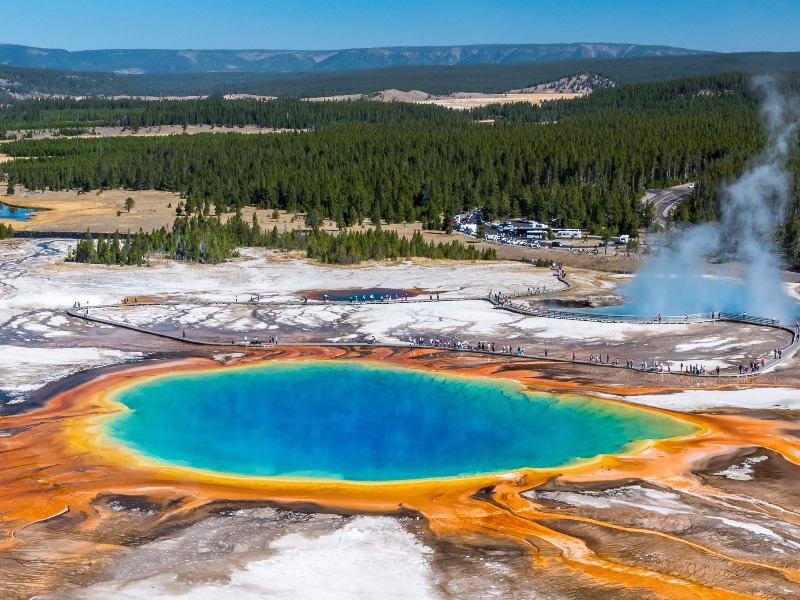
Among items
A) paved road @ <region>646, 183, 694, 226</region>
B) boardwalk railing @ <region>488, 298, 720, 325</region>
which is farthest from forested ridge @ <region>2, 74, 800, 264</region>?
boardwalk railing @ <region>488, 298, 720, 325</region>

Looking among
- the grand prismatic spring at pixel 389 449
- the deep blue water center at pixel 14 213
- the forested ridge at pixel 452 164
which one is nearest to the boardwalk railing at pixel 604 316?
the grand prismatic spring at pixel 389 449

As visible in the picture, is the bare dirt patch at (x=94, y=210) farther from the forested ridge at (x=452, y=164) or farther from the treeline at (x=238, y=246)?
the treeline at (x=238, y=246)

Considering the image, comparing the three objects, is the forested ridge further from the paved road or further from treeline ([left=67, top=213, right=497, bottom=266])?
treeline ([left=67, top=213, right=497, bottom=266])

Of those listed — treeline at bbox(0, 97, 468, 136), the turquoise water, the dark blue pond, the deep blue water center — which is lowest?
the deep blue water center

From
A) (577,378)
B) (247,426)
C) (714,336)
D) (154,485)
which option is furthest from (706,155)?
(154,485)

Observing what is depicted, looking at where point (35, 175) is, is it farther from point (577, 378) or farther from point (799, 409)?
point (799, 409)

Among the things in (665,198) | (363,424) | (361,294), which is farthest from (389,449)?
(665,198)
